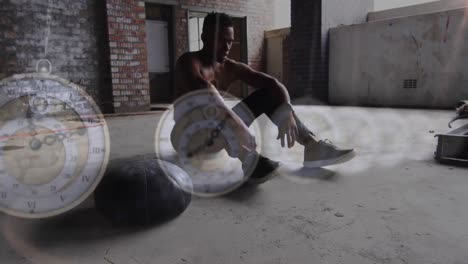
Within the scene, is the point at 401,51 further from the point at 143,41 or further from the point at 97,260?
the point at 97,260

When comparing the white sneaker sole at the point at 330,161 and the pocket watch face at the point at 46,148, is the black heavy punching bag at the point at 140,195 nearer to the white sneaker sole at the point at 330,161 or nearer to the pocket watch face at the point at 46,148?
the pocket watch face at the point at 46,148

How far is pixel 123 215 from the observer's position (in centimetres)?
115

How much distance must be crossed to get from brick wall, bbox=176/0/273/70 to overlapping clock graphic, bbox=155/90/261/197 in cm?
557

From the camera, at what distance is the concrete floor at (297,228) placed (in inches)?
37.8

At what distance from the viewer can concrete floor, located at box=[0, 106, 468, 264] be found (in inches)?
37.8

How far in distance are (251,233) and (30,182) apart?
1273 mm


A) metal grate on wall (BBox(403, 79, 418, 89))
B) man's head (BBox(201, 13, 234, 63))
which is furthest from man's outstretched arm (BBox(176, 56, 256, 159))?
metal grate on wall (BBox(403, 79, 418, 89))

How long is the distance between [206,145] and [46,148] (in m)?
1.50

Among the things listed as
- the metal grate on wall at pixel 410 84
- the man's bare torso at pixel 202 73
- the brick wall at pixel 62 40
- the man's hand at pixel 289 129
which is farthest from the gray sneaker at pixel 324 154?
the metal grate on wall at pixel 410 84

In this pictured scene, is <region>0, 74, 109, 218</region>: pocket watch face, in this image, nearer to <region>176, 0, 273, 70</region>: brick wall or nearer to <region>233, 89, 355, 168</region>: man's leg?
<region>233, 89, 355, 168</region>: man's leg

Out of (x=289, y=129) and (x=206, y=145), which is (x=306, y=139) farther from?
(x=206, y=145)

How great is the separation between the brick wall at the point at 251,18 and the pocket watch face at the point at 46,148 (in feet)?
9.40

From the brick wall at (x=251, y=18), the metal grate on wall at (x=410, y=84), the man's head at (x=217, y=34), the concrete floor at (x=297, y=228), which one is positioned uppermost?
A: the brick wall at (x=251, y=18)

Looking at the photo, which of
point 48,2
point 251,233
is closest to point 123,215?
point 251,233
